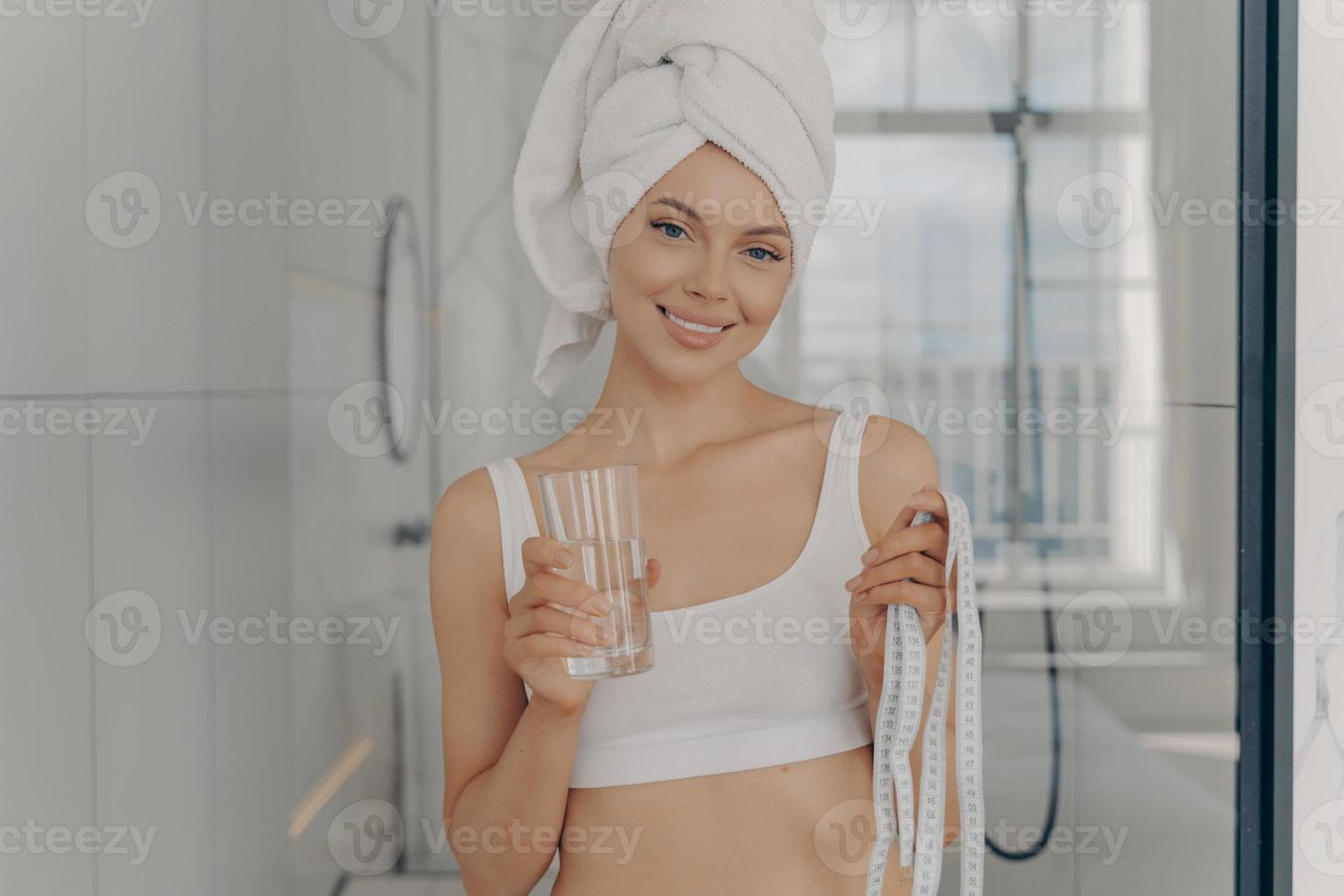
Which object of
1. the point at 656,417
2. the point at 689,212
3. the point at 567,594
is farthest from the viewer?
the point at 656,417

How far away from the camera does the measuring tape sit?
29.4 inches

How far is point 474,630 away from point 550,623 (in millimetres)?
194

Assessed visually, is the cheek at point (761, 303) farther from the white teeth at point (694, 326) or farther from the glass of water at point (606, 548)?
the glass of water at point (606, 548)

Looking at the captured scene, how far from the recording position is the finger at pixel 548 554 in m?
0.69

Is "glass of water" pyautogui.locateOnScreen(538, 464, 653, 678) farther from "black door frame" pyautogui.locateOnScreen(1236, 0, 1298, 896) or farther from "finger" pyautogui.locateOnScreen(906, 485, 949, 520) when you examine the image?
"black door frame" pyautogui.locateOnScreen(1236, 0, 1298, 896)

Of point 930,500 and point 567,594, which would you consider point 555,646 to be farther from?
point 930,500

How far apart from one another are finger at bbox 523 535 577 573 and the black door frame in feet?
1.78

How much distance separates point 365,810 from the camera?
4.18 feet

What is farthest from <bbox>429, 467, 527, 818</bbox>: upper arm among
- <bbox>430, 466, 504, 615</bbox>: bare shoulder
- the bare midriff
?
the bare midriff

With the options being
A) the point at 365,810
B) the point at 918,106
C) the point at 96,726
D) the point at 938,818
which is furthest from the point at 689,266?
the point at 365,810

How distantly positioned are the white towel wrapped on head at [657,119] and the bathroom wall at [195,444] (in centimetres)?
42

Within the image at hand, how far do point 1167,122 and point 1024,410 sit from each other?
329mm

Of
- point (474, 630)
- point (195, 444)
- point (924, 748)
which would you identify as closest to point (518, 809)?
point (474, 630)

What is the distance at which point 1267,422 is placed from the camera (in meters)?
0.86
